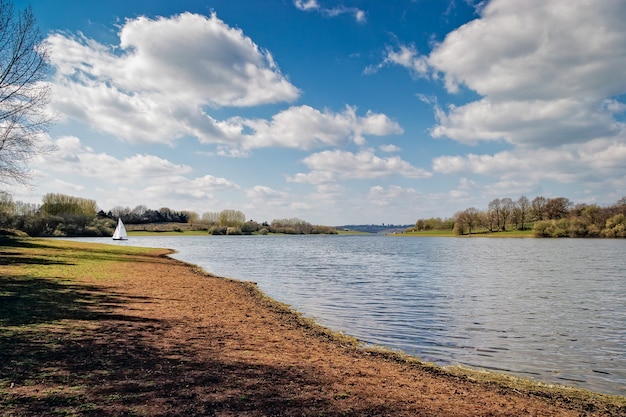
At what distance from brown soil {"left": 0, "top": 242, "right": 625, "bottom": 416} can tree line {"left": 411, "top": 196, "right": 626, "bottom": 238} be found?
13685 centimetres

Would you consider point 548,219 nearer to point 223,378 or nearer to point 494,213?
point 494,213

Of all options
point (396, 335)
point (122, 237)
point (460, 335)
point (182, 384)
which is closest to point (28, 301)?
point (182, 384)

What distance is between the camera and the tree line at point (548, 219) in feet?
398

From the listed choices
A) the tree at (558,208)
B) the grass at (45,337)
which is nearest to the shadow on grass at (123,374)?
the grass at (45,337)

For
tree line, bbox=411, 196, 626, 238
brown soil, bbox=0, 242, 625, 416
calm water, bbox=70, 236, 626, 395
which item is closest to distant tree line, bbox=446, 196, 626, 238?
tree line, bbox=411, 196, 626, 238

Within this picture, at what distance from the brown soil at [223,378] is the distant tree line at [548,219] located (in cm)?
13689

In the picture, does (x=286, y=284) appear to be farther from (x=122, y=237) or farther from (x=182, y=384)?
(x=122, y=237)

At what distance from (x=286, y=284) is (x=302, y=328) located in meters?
14.4

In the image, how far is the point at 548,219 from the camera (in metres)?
148

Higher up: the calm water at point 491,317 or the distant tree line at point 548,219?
the distant tree line at point 548,219

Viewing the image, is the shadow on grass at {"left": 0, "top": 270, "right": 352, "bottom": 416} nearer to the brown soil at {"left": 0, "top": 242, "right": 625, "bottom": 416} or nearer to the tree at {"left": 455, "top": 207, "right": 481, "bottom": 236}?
the brown soil at {"left": 0, "top": 242, "right": 625, "bottom": 416}

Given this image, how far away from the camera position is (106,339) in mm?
9883

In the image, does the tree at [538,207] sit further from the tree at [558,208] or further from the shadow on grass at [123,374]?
the shadow on grass at [123,374]

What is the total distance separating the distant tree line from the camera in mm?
121375
